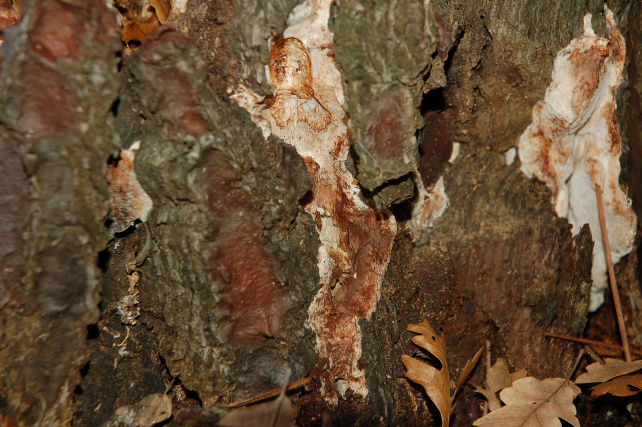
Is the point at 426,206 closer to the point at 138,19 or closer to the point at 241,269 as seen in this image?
the point at 241,269

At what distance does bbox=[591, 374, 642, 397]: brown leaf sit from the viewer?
1691mm

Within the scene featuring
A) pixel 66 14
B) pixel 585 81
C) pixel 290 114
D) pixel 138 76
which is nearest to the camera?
pixel 66 14

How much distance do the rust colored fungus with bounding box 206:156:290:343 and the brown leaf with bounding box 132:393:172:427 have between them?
15.6 inches

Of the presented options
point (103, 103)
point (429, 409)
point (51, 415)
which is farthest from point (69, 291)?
point (429, 409)

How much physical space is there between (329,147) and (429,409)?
3.35 ft

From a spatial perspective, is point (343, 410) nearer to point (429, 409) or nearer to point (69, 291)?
point (429, 409)

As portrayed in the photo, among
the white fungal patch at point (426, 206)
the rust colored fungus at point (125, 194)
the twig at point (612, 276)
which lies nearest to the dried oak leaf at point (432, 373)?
the white fungal patch at point (426, 206)

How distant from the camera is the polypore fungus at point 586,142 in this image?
163 cm

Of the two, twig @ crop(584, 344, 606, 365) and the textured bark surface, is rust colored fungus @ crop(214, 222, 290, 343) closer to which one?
the textured bark surface

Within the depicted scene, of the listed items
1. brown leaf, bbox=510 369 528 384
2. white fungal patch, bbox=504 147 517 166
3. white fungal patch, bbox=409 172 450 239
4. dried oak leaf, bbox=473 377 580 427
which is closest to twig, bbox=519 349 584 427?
dried oak leaf, bbox=473 377 580 427

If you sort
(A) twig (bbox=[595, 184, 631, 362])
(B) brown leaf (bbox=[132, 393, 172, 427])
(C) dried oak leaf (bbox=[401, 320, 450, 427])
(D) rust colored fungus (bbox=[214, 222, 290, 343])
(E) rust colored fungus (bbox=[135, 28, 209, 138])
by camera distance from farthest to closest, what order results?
(A) twig (bbox=[595, 184, 631, 362]) < (C) dried oak leaf (bbox=[401, 320, 450, 427]) < (B) brown leaf (bbox=[132, 393, 172, 427]) < (D) rust colored fungus (bbox=[214, 222, 290, 343]) < (E) rust colored fungus (bbox=[135, 28, 209, 138])

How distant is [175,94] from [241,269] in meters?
0.51

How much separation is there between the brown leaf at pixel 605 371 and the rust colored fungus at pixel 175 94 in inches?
64.9

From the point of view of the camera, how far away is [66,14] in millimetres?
1121
